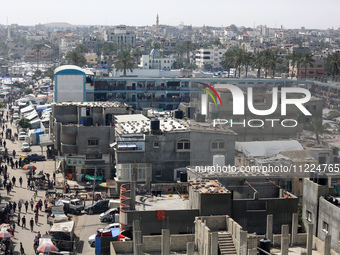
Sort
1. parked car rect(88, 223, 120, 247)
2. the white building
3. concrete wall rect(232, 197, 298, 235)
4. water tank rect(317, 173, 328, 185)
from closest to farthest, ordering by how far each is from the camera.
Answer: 1. concrete wall rect(232, 197, 298, 235)
2. water tank rect(317, 173, 328, 185)
3. parked car rect(88, 223, 120, 247)
4. the white building

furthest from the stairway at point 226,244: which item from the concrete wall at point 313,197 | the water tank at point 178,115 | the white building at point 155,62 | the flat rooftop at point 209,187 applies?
the white building at point 155,62

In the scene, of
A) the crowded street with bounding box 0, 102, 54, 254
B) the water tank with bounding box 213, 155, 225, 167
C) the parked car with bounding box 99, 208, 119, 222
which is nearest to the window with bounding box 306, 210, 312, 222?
the water tank with bounding box 213, 155, 225, 167

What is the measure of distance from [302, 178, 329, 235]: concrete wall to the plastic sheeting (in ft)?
21.2

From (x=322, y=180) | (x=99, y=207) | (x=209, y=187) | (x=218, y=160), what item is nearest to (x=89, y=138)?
(x=99, y=207)

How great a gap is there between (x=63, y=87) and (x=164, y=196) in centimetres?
4725

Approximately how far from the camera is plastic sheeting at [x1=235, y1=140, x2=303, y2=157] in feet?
119

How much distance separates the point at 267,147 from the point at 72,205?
13.8m

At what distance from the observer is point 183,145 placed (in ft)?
135

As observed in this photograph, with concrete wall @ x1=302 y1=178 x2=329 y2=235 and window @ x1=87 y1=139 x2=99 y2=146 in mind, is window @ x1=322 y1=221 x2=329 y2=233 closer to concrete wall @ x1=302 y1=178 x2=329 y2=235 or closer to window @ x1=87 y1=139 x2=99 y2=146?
concrete wall @ x1=302 y1=178 x2=329 y2=235

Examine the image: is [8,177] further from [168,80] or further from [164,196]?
[168,80]

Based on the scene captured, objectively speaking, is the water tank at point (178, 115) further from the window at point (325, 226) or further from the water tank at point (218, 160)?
the window at point (325, 226)

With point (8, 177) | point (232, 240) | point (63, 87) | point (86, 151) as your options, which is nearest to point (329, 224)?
point (232, 240)

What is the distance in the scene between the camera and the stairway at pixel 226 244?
927 inches

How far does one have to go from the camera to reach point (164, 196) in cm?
3359
